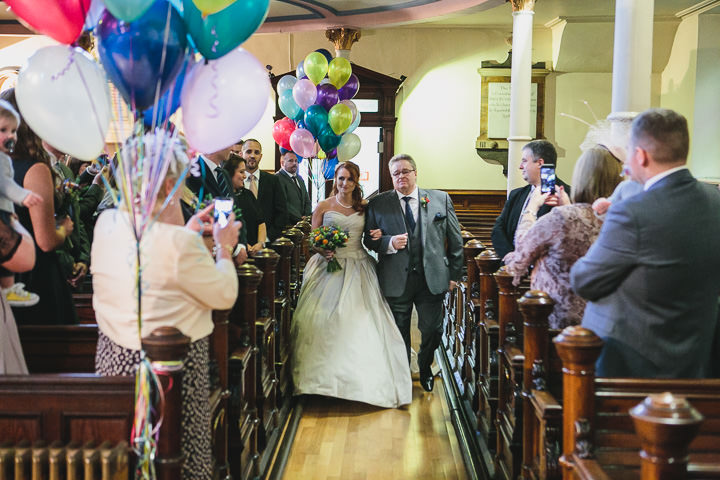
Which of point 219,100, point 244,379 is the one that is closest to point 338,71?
point 244,379

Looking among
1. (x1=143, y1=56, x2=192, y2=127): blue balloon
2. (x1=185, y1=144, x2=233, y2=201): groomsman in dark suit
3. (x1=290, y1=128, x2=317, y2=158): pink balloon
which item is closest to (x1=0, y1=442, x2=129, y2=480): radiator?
(x1=143, y1=56, x2=192, y2=127): blue balloon

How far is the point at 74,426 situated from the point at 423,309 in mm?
3527

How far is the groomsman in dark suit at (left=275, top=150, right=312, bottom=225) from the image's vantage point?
8047mm

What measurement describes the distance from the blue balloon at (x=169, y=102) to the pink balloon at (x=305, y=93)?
6.36m

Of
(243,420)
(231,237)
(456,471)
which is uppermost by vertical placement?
(231,237)

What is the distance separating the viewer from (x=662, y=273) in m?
2.43

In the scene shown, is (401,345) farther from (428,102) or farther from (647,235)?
(428,102)

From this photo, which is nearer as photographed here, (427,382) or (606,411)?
(606,411)

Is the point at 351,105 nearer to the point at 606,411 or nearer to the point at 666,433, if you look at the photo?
the point at 606,411

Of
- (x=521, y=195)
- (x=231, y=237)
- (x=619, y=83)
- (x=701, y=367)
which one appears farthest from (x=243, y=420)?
(x=619, y=83)

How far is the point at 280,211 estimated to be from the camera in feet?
23.6

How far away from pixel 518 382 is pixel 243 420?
1.35m

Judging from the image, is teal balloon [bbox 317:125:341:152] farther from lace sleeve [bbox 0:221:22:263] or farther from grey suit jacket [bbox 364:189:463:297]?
lace sleeve [bbox 0:221:22:263]

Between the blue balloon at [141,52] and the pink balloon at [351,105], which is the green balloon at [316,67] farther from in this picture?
the blue balloon at [141,52]
